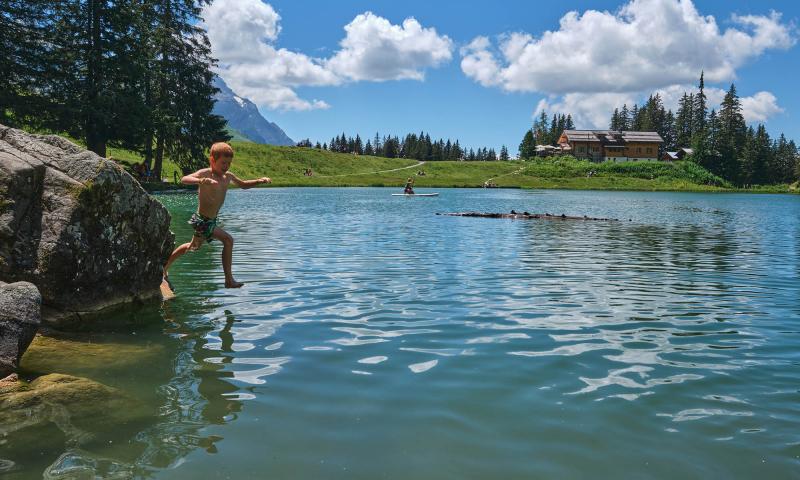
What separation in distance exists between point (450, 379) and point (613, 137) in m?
187

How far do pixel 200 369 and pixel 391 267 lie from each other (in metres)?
9.95

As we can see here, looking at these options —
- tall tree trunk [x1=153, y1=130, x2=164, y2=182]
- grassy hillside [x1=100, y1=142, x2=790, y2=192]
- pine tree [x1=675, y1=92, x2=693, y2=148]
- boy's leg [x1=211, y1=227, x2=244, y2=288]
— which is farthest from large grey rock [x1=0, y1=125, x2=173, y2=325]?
pine tree [x1=675, y1=92, x2=693, y2=148]

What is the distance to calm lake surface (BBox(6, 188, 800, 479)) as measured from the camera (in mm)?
4980

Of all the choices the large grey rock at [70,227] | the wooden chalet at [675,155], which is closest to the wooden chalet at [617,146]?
the wooden chalet at [675,155]

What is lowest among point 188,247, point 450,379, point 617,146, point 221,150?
point 450,379

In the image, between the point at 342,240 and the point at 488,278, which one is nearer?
the point at 488,278

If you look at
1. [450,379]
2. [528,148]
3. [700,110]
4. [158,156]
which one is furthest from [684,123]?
[450,379]

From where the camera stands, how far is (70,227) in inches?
363

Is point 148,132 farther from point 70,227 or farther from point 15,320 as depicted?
point 15,320

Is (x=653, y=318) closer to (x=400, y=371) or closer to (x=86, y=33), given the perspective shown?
(x=400, y=371)

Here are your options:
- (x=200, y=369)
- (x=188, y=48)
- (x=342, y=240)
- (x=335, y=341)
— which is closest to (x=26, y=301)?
(x=200, y=369)

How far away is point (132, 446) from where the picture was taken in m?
5.11

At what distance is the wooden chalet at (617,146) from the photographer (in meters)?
176

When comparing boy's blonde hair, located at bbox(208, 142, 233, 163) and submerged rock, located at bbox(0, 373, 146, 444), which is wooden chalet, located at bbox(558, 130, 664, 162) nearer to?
boy's blonde hair, located at bbox(208, 142, 233, 163)
